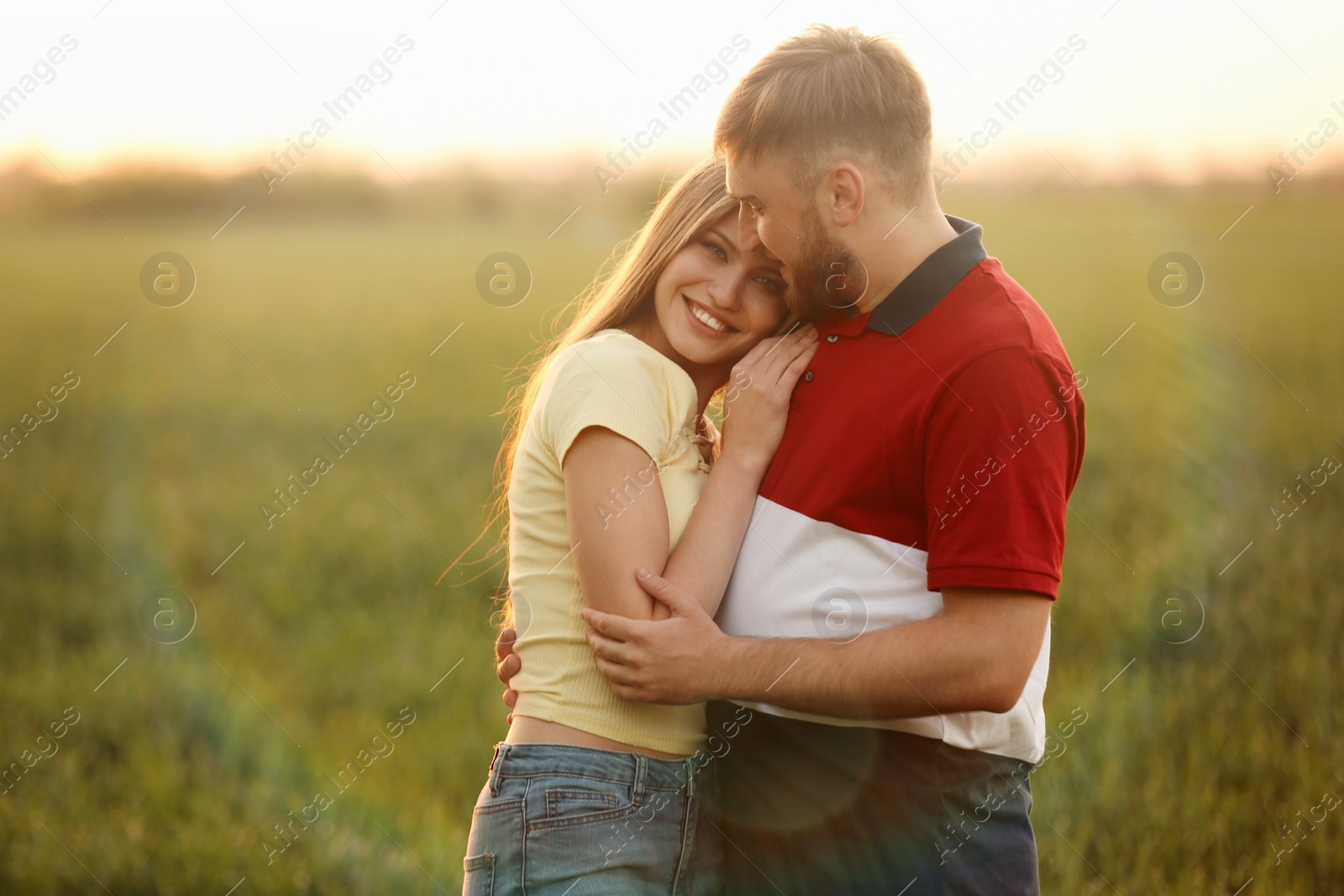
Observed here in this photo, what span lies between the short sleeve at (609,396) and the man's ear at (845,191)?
0.50 meters

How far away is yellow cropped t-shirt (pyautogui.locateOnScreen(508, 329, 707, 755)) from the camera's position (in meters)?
2.08

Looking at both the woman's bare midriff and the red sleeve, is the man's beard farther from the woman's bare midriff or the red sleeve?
the woman's bare midriff

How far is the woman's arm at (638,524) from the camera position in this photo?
203 cm

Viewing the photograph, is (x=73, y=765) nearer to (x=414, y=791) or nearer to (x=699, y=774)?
(x=414, y=791)

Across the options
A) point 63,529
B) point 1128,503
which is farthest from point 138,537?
point 1128,503

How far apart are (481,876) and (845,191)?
5.22 feet

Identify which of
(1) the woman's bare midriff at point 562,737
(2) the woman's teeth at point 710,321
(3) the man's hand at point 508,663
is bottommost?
(1) the woman's bare midriff at point 562,737

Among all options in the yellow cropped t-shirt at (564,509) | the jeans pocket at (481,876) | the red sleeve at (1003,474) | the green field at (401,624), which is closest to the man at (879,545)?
the red sleeve at (1003,474)

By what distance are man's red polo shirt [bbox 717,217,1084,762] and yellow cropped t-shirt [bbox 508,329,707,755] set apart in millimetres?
225

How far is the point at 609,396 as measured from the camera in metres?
2.08

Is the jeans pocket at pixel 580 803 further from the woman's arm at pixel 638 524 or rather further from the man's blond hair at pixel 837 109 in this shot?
the man's blond hair at pixel 837 109

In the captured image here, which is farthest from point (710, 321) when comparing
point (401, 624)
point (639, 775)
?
point (401, 624)

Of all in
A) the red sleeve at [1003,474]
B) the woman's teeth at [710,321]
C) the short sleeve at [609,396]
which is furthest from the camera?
the woman's teeth at [710,321]

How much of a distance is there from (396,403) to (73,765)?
808cm
